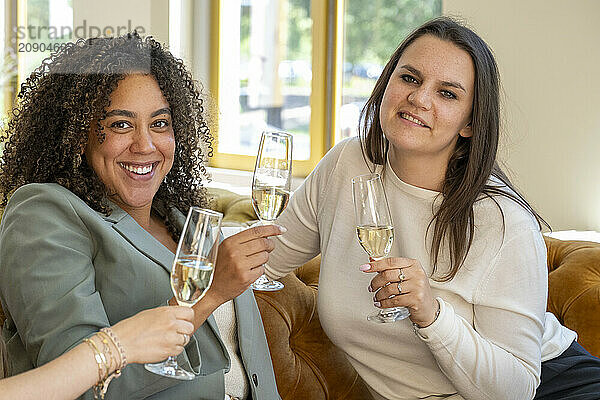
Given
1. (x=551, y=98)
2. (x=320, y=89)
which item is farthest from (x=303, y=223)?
(x=320, y=89)

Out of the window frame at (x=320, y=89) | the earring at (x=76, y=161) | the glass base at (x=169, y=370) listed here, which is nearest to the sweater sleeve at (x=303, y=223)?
the earring at (x=76, y=161)

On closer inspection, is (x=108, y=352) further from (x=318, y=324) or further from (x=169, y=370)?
(x=318, y=324)

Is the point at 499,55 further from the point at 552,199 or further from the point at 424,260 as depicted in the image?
the point at 424,260

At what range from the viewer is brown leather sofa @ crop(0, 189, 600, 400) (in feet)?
6.78

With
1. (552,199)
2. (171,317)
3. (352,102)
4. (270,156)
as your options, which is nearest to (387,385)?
(270,156)

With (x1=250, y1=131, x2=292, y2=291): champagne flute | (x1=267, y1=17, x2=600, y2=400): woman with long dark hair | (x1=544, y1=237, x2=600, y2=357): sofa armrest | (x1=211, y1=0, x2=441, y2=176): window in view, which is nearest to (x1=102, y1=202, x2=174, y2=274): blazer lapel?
(x1=250, y1=131, x2=292, y2=291): champagne flute

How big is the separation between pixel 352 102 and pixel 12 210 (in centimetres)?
289

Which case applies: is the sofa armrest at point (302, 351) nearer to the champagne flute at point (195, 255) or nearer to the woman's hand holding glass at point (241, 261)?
the woman's hand holding glass at point (241, 261)

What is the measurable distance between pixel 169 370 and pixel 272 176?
1.69 feet

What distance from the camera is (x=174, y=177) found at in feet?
6.35

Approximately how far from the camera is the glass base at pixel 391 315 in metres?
1.53

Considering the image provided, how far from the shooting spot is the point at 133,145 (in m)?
1.64

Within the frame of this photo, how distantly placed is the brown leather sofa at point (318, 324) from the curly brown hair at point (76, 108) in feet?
1.45

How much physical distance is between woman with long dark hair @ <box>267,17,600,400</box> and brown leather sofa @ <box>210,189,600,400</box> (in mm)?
197
